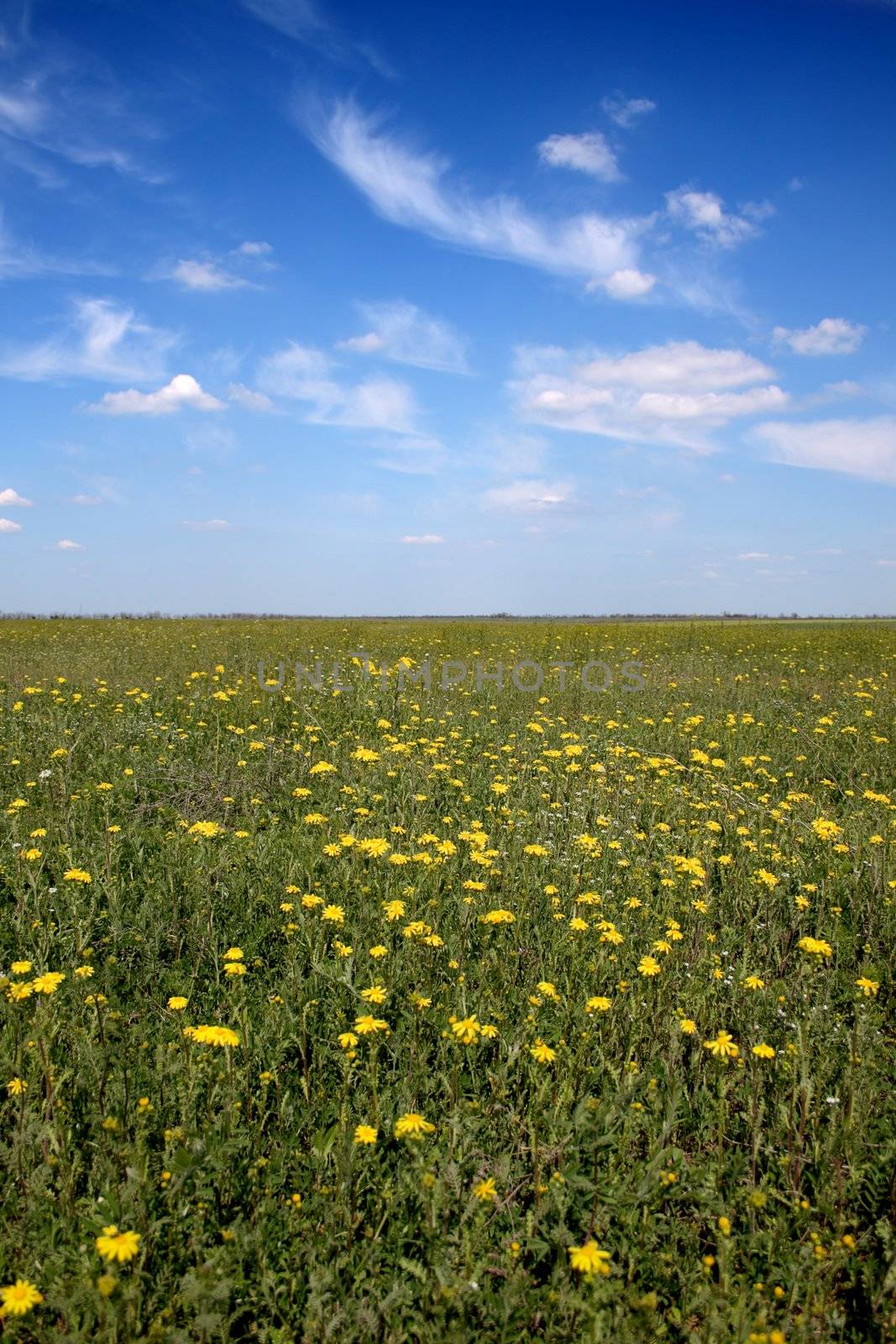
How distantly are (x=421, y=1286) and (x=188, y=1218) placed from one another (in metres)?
0.71

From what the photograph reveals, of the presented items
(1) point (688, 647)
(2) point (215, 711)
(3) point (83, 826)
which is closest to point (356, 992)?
(3) point (83, 826)

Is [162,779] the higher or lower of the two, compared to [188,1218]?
higher

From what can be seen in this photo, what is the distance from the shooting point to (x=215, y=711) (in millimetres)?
8906

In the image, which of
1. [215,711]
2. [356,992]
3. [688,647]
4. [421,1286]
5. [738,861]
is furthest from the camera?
[688,647]

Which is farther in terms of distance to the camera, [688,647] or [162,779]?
[688,647]

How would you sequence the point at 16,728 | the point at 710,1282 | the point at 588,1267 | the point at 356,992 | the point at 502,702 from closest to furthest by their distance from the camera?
the point at 588,1267
the point at 710,1282
the point at 356,992
the point at 16,728
the point at 502,702

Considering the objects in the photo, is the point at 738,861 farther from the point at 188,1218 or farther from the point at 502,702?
the point at 502,702

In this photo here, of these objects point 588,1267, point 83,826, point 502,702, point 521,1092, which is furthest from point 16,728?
point 588,1267

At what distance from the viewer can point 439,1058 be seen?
301 centimetres

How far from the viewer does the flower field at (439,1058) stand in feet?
6.59

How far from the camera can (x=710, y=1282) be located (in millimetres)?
2160

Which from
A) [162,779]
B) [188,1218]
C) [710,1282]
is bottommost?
[710,1282]

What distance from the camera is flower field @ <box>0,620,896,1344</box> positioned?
2010 mm

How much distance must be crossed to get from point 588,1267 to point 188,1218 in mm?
1173
